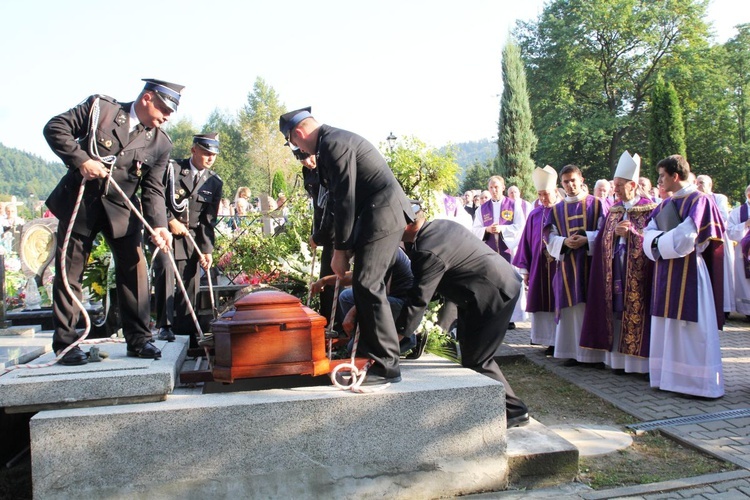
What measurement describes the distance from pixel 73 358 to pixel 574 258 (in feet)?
18.2

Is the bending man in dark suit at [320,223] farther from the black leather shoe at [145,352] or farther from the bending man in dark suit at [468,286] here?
the black leather shoe at [145,352]

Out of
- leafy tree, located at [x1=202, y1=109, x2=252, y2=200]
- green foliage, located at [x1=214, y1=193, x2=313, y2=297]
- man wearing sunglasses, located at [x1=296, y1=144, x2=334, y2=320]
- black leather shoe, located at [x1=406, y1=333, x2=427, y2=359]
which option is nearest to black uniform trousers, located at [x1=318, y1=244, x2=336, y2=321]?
man wearing sunglasses, located at [x1=296, y1=144, x2=334, y2=320]

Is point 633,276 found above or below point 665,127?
below

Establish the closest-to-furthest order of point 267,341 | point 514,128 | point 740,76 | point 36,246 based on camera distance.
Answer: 1. point 267,341
2. point 36,246
3. point 514,128
4. point 740,76

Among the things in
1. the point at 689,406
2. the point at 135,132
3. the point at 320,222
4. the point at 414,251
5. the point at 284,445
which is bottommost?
the point at 689,406

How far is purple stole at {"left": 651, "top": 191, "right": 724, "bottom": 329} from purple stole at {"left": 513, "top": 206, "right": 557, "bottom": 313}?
1.94 m

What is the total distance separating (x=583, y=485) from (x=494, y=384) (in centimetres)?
82

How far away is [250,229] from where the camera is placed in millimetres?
8062

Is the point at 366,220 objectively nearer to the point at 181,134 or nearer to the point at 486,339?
the point at 486,339

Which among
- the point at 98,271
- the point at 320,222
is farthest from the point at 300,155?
the point at 98,271

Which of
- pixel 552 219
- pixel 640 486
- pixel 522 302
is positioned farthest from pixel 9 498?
pixel 522 302

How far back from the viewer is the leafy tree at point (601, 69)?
139ft

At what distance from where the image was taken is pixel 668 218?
6309mm

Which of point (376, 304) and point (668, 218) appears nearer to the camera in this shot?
point (376, 304)
